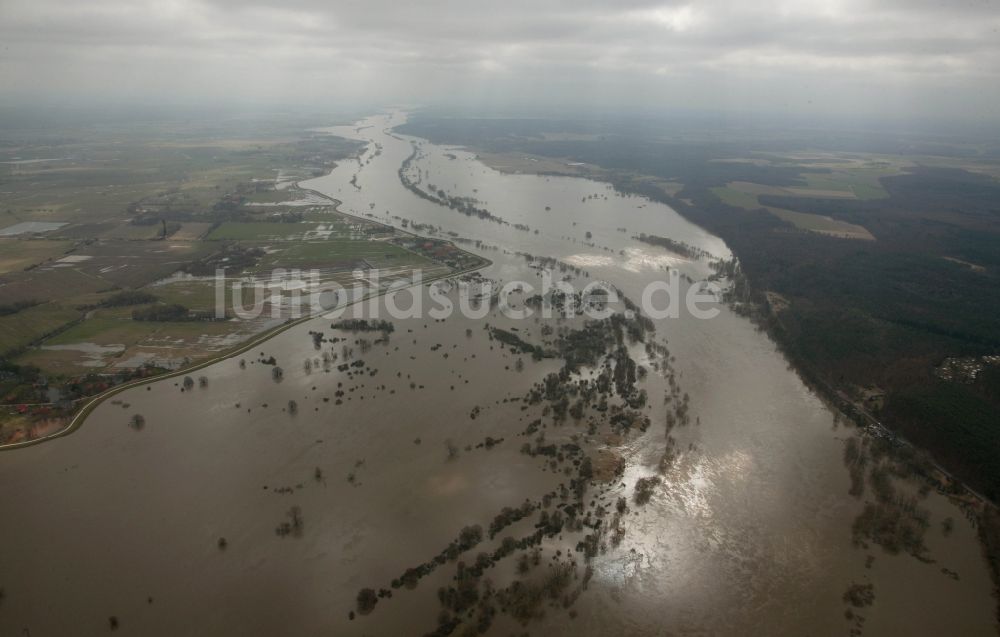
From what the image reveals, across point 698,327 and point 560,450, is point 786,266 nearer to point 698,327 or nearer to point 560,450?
point 698,327

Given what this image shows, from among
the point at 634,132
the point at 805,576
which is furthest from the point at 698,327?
the point at 634,132

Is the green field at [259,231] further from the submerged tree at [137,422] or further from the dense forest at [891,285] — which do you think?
the dense forest at [891,285]

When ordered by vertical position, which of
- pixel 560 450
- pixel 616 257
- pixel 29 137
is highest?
pixel 29 137

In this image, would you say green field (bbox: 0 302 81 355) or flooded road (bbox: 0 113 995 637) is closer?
flooded road (bbox: 0 113 995 637)

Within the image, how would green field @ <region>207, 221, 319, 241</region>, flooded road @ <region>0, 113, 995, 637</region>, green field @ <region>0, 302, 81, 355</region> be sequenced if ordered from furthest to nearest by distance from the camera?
1. green field @ <region>207, 221, 319, 241</region>
2. green field @ <region>0, 302, 81, 355</region>
3. flooded road @ <region>0, 113, 995, 637</region>

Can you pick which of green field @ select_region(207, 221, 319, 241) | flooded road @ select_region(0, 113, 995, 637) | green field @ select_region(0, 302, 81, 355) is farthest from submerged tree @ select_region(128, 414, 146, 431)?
green field @ select_region(207, 221, 319, 241)

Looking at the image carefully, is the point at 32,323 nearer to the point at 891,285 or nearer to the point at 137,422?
the point at 137,422

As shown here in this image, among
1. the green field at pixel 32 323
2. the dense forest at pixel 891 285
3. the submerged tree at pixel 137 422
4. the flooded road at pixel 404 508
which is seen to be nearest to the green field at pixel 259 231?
the green field at pixel 32 323

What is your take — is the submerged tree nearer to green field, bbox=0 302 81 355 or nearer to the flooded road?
the flooded road

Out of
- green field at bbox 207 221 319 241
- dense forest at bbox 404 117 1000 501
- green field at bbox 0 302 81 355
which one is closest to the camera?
dense forest at bbox 404 117 1000 501
